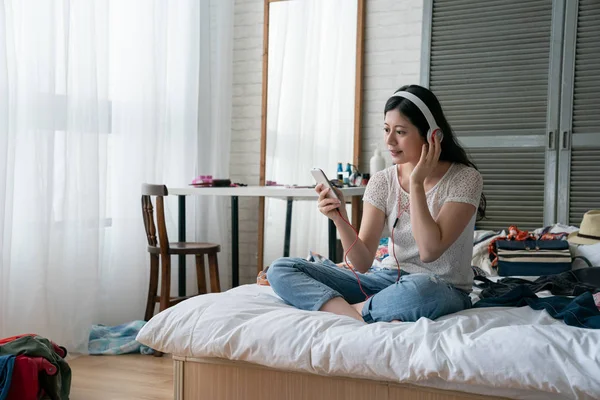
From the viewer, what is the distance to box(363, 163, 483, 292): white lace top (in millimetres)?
2016

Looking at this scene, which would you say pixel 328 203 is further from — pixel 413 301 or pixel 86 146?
pixel 86 146

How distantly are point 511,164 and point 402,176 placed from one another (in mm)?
1724

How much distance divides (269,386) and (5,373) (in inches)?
37.8

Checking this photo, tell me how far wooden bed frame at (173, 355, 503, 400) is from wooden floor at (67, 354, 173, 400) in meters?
0.67

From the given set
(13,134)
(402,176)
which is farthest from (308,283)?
(13,134)

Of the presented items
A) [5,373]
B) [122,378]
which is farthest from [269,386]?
[122,378]

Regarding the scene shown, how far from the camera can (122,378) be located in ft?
8.86

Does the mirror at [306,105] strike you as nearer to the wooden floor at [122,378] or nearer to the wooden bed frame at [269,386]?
the wooden floor at [122,378]

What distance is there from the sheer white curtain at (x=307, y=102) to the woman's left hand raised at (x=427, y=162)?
6.90ft

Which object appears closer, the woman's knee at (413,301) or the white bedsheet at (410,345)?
the white bedsheet at (410,345)

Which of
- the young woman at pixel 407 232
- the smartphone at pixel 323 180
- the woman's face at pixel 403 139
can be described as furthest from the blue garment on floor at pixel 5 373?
the woman's face at pixel 403 139

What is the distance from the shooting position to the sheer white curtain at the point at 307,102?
4.11m

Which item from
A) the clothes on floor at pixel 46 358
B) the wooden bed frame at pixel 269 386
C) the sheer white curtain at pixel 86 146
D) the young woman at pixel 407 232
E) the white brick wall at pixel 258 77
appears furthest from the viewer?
the white brick wall at pixel 258 77

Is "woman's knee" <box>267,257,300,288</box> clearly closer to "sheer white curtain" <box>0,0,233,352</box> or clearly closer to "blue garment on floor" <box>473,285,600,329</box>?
"blue garment on floor" <box>473,285,600,329</box>
